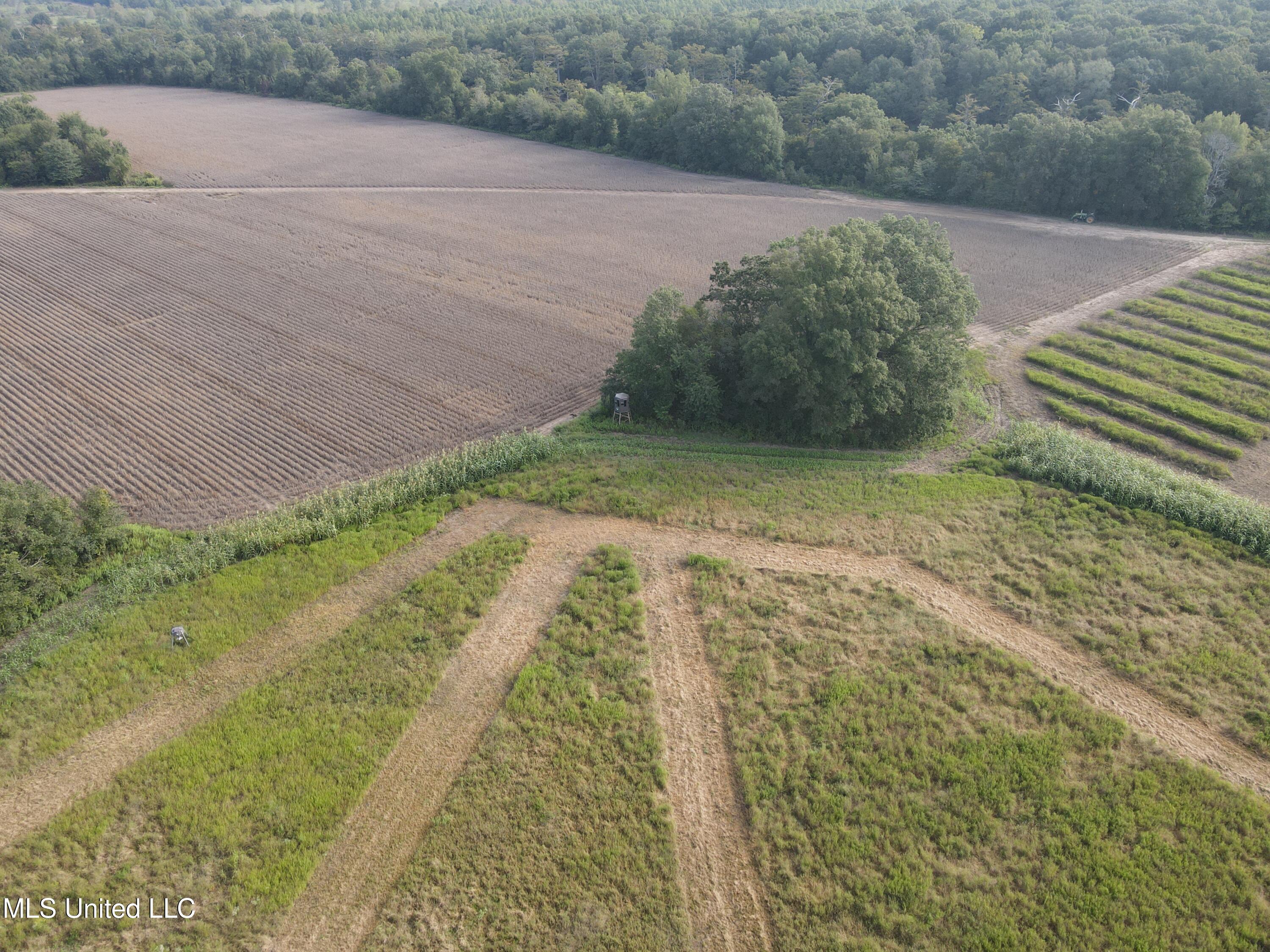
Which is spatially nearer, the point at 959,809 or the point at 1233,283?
the point at 959,809

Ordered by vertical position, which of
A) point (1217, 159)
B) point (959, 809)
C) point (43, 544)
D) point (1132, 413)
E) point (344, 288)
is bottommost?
point (959, 809)

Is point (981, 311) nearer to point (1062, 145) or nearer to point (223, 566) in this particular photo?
point (1062, 145)

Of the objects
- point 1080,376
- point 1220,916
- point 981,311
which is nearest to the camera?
point 1220,916

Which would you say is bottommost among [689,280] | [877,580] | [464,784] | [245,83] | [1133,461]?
[464,784]

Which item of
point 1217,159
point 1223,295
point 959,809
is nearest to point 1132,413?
point 1223,295

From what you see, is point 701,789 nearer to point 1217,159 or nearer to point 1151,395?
point 1151,395

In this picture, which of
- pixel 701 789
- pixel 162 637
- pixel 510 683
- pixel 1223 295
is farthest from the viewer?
pixel 1223 295

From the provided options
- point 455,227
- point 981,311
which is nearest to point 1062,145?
point 981,311

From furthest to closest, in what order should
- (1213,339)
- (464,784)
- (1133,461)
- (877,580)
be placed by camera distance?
(1213,339)
(1133,461)
(877,580)
(464,784)
